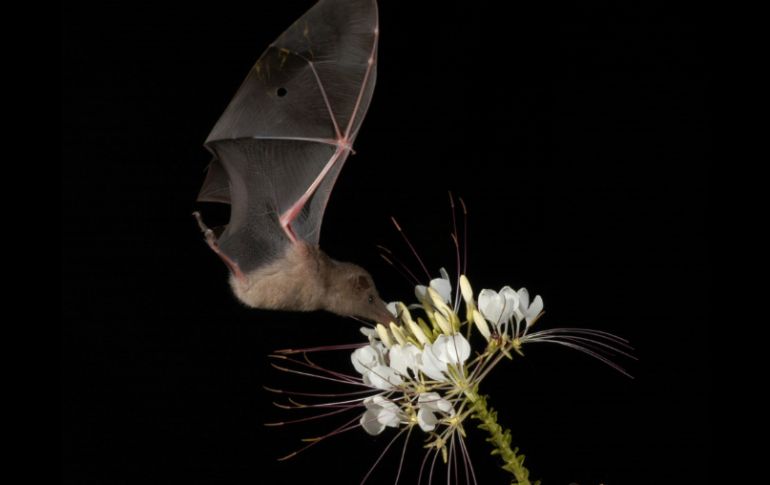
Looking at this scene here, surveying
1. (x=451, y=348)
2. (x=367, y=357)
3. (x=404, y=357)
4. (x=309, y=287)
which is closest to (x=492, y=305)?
(x=451, y=348)

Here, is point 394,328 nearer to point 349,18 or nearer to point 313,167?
point 313,167

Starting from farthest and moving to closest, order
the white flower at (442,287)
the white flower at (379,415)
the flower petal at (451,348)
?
the white flower at (442,287), the white flower at (379,415), the flower petal at (451,348)

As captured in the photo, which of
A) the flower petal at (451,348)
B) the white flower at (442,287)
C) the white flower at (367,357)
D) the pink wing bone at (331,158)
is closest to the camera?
the flower petal at (451,348)

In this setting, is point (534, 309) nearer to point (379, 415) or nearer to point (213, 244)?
point (379, 415)

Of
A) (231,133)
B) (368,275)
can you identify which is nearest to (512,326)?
(368,275)

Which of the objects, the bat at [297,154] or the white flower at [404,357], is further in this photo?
the bat at [297,154]

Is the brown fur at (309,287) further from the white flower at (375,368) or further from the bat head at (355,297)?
the white flower at (375,368)

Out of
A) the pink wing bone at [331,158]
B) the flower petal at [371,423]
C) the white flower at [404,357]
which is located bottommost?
the flower petal at [371,423]

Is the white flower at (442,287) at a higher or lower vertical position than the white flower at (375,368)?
higher

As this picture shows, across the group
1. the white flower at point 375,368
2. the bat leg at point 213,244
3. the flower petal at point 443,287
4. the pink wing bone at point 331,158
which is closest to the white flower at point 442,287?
the flower petal at point 443,287
